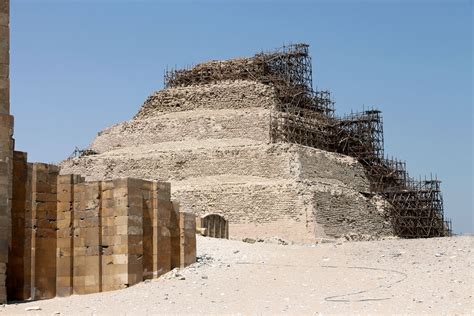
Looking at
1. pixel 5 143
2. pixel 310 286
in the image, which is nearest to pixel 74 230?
pixel 5 143

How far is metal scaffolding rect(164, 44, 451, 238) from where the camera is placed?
52719mm

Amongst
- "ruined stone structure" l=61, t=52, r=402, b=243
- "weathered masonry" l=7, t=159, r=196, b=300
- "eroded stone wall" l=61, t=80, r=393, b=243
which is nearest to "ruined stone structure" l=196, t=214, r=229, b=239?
"eroded stone wall" l=61, t=80, r=393, b=243

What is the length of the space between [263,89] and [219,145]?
559 centimetres

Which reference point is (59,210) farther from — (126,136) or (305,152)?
(126,136)

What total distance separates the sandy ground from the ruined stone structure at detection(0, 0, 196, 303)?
2.55 feet

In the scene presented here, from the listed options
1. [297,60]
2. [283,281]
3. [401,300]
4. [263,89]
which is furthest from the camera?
[297,60]

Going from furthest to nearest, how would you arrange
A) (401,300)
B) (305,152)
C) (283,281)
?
(305,152), (283,281), (401,300)

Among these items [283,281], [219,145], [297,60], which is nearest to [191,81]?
[297,60]

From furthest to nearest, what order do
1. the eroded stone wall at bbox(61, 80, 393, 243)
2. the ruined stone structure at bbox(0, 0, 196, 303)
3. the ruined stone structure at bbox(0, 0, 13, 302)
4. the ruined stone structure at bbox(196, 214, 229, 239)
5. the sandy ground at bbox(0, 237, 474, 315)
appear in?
the eroded stone wall at bbox(61, 80, 393, 243), the ruined stone structure at bbox(196, 214, 229, 239), the ruined stone structure at bbox(0, 0, 196, 303), the ruined stone structure at bbox(0, 0, 13, 302), the sandy ground at bbox(0, 237, 474, 315)

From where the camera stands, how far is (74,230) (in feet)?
76.7

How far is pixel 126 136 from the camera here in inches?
2148

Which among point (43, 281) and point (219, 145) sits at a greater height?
point (219, 145)

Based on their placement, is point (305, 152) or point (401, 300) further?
point (305, 152)

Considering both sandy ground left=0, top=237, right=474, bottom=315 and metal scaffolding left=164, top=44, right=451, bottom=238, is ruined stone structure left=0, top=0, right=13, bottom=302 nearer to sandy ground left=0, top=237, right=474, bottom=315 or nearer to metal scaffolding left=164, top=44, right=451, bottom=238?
sandy ground left=0, top=237, right=474, bottom=315
